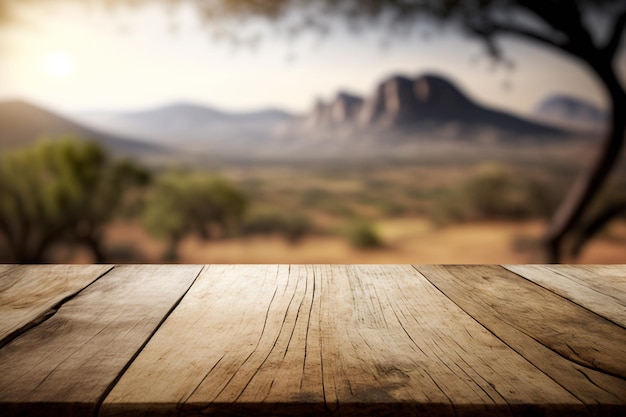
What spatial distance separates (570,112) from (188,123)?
947 cm

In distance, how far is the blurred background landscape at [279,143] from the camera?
6.16 meters

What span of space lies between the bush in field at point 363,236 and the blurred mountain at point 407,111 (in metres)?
5.79

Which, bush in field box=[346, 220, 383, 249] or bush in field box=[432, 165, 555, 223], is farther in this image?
bush in field box=[432, 165, 555, 223]

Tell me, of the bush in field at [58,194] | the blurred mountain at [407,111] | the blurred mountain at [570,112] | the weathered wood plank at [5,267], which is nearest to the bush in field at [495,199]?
the blurred mountain at [570,112]

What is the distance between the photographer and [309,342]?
55 cm

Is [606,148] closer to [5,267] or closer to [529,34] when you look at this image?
[529,34]

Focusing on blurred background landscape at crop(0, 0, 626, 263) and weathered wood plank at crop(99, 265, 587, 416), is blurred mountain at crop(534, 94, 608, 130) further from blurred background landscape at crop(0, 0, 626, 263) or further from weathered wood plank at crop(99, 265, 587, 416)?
weathered wood plank at crop(99, 265, 587, 416)

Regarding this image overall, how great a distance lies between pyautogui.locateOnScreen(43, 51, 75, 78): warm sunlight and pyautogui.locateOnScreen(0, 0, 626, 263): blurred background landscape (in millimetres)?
64

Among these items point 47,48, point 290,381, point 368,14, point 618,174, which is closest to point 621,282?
point 290,381

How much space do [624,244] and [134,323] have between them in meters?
9.36

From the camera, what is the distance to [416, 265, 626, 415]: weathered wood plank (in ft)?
1.50

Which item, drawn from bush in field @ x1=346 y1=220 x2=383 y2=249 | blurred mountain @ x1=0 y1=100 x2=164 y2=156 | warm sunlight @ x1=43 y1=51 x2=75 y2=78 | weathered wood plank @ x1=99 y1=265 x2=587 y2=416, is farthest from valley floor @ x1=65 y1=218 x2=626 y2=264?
weathered wood plank @ x1=99 y1=265 x2=587 y2=416

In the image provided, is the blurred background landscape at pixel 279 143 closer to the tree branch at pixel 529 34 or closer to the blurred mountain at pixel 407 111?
the blurred mountain at pixel 407 111

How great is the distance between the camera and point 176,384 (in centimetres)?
45
